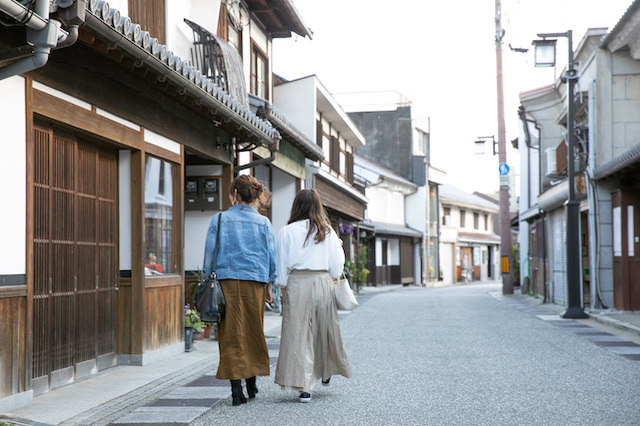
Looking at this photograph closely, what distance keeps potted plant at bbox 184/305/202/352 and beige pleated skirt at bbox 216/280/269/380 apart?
149 inches

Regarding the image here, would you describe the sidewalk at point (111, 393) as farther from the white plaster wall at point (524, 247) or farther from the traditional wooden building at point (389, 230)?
the traditional wooden building at point (389, 230)

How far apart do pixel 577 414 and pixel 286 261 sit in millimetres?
Result: 2619

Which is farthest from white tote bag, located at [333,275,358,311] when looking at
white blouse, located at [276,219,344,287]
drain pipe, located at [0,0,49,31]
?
drain pipe, located at [0,0,49,31]

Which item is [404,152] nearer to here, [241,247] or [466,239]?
[466,239]

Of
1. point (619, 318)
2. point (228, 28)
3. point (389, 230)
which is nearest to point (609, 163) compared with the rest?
point (619, 318)

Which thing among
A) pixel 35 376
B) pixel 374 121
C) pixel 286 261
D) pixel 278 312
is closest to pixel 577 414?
pixel 286 261

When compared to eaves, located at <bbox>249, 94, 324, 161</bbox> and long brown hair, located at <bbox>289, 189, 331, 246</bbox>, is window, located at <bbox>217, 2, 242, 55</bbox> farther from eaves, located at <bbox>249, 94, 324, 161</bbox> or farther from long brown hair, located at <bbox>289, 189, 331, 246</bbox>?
long brown hair, located at <bbox>289, 189, 331, 246</bbox>

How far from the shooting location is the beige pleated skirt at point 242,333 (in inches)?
236

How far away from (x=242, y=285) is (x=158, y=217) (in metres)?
3.37

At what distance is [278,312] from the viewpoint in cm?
1666

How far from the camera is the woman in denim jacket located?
6036 mm

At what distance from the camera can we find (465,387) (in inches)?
262

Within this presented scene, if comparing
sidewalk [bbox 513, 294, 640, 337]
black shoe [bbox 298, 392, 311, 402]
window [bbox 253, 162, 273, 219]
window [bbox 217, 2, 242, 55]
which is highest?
window [bbox 217, 2, 242, 55]

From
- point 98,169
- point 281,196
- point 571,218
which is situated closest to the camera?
point 98,169
